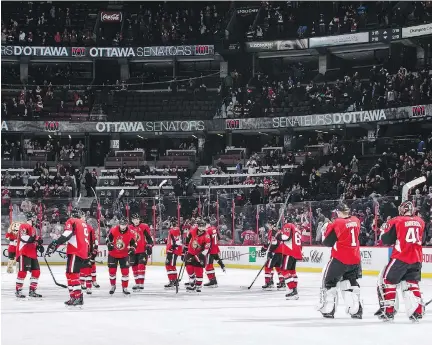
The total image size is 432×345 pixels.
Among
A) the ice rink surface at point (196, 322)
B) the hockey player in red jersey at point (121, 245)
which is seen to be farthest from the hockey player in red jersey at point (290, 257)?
the hockey player in red jersey at point (121, 245)

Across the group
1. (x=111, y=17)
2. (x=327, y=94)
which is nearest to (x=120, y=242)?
(x=327, y=94)

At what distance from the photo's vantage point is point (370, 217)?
69.3 feet

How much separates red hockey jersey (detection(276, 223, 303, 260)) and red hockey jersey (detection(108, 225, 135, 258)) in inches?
105

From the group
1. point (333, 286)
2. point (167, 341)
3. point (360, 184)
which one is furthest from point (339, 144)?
point (167, 341)

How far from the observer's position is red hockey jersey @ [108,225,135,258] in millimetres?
15125

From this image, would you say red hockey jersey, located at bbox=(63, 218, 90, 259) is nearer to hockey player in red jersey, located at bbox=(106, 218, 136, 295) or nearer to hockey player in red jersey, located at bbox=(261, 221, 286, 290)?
hockey player in red jersey, located at bbox=(106, 218, 136, 295)

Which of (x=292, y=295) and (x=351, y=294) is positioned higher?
(x=351, y=294)

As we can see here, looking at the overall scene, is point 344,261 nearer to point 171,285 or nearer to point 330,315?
point 330,315

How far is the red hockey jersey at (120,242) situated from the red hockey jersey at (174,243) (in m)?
2.42

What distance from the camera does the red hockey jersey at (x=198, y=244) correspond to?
53.3 feet

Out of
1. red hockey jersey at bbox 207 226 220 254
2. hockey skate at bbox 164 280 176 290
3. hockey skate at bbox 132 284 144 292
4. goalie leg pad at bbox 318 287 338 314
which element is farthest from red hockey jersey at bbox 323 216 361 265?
hockey skate at bbox 164 280 176 290

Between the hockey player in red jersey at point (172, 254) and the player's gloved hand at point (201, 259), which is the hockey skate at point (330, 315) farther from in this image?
the hockey player in red jersey at point (172, 254)

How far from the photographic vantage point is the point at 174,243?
17.7 m

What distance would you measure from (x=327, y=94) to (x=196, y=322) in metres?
26.0
